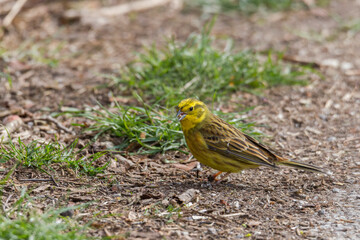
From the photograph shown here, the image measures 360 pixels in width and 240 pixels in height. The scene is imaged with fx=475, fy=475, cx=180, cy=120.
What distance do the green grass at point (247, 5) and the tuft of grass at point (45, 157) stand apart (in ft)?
23.0

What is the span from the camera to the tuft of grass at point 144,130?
19.5 ft

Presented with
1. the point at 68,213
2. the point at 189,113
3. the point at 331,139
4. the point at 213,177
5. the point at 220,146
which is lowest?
the point at 331,139

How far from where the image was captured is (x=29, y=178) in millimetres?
4941

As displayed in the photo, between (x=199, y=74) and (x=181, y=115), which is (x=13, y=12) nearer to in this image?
(x=199, y=74)

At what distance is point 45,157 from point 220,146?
1916 mm

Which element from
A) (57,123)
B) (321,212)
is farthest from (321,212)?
(57,123)

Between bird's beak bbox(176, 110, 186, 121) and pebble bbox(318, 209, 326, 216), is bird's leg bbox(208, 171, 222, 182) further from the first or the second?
pebble bbox(318, 209, 326, 216)

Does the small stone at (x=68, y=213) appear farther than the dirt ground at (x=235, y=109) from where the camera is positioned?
No

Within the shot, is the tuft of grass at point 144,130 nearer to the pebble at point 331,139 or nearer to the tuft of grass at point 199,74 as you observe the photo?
the tuft of grass at point 199,74

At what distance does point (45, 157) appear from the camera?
5.17 meters

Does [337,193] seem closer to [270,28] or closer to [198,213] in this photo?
[198,213]

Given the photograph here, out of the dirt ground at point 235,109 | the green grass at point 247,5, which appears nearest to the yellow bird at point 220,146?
the dirt ground at point 235,109

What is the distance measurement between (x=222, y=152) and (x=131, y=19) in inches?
260

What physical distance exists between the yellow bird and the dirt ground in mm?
269
